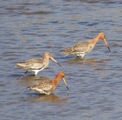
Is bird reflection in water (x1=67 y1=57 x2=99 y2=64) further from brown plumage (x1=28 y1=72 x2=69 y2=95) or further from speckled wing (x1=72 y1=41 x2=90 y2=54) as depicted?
brown plumage (x1=28 y1=72 x2=69 y2=95)

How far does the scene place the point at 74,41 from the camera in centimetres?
2289

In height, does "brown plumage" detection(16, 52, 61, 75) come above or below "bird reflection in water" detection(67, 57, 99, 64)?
above

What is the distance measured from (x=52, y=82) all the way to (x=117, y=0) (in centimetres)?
1143

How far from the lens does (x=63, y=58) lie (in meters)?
21.2

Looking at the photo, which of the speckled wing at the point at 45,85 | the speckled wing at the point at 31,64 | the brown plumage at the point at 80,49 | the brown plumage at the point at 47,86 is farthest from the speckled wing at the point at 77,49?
the speckled wing at the point at 45,85

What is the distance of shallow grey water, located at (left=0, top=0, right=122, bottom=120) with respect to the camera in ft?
53.4

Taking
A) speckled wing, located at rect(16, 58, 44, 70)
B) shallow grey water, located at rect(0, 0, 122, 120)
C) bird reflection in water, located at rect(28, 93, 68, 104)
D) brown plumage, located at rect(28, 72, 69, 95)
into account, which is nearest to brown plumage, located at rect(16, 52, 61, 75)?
speckled wing, located at rect(16, 58, 44, 70)

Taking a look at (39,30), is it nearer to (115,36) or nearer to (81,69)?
(115,36)

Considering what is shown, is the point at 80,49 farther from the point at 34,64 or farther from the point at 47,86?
the point at 47,86

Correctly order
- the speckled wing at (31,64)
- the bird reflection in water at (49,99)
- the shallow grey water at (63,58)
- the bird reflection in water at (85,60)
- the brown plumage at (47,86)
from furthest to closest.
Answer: the bird reflection in water at (85,60)
the speckled wing at (31,64)
the brown plumage at (47,86)
the bird reflection in water at (49,99)
the shallow grey water at (63,58)

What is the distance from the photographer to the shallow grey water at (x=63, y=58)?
53.4ft

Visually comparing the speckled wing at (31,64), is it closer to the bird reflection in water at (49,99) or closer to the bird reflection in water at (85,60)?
the bird reflection in water at (49,99)

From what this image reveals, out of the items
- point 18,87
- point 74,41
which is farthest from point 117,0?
point 18,87

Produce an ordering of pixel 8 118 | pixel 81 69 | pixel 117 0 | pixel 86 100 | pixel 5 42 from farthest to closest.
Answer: pixel 117 0 → pixel 5 42 → pixel 81 69 → pixel 86 100 → pixel 8 118
